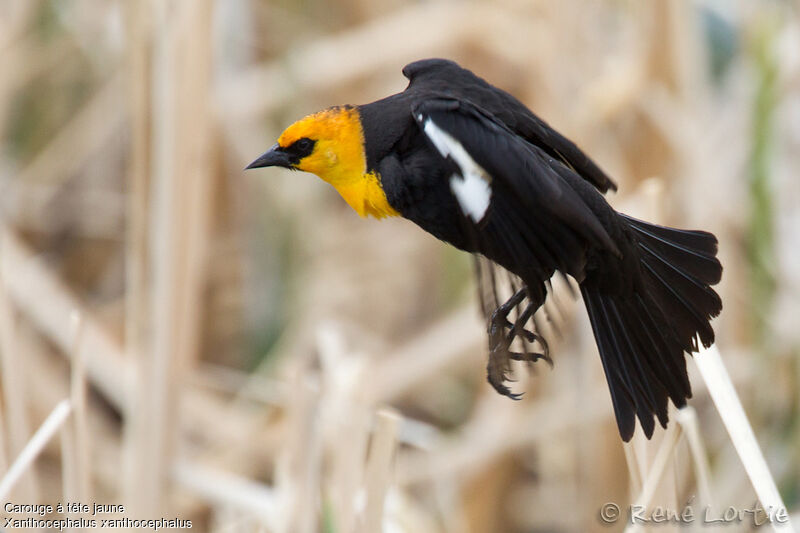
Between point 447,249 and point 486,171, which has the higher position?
point 447,249

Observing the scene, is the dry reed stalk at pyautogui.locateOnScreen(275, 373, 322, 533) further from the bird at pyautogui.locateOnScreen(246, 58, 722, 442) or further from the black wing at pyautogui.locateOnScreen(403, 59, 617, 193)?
the black wing at pyautogui.locateOnScreen(403, 59, 617, 193)

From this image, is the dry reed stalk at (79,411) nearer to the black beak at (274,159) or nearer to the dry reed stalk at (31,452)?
the dry reed stalk at (31,452)

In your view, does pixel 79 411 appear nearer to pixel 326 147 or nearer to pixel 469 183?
pixel 326 147

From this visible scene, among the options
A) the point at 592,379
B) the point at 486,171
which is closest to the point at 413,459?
the point at 592,379

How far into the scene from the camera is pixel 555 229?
3.62ft

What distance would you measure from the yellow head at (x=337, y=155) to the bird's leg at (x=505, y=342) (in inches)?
9.1

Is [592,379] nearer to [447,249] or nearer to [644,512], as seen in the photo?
[447,249]

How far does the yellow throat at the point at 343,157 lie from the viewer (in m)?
1.24

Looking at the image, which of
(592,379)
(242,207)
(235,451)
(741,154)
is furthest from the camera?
(242,207)

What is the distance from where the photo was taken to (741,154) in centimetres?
271

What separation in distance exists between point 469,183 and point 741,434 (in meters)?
0.46

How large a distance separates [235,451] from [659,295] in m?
1.53

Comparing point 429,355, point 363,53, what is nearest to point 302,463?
point 429,355

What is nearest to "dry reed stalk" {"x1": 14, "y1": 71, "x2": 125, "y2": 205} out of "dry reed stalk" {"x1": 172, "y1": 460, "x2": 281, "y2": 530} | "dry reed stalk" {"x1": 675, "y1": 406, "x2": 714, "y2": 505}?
"dry reed stalk" {"x1": 172, "y1": 460, "x2": 281, "y2": 530}
